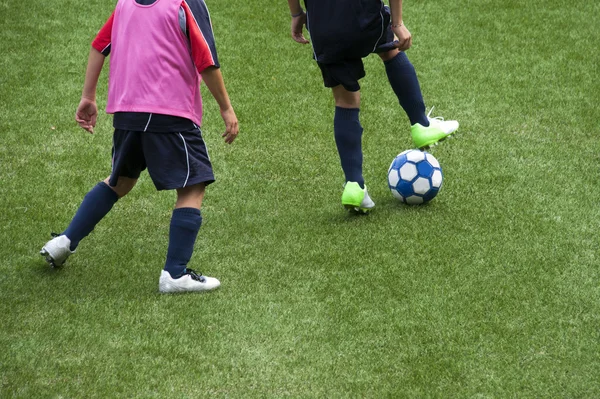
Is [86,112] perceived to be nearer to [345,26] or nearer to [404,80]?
[345,26]

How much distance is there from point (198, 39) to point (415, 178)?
159 centimetres

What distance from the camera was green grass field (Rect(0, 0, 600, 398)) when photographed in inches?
146

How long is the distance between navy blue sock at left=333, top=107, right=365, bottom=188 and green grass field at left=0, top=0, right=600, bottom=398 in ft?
0.88

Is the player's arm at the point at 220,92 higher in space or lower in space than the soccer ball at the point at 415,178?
higher

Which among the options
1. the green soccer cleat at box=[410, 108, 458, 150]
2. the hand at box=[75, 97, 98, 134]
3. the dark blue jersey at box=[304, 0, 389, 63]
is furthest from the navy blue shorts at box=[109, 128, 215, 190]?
the green soccer cleat at box=[410, 108, 458, 150]

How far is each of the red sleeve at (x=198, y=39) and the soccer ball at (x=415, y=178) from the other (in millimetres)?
1450

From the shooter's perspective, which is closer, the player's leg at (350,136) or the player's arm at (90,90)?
the player's arm at (90,90)

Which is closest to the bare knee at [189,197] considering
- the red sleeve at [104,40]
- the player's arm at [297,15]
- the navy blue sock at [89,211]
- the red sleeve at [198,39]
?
the navy blue sock at [89,211]

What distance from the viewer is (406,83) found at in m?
5.32

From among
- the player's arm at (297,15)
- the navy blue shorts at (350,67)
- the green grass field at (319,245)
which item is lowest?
the green grass field at (319,245)

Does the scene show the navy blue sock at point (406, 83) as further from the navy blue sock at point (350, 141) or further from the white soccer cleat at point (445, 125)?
the navy blue sock at point (350, 141)

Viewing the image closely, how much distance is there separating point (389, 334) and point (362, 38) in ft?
5.39

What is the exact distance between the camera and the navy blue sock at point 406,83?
5.31 metres

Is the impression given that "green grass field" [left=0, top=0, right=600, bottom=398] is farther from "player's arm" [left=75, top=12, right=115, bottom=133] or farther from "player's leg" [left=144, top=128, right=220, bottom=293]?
"player's arm" [left=75, top=12, right=115, bottom=133]
